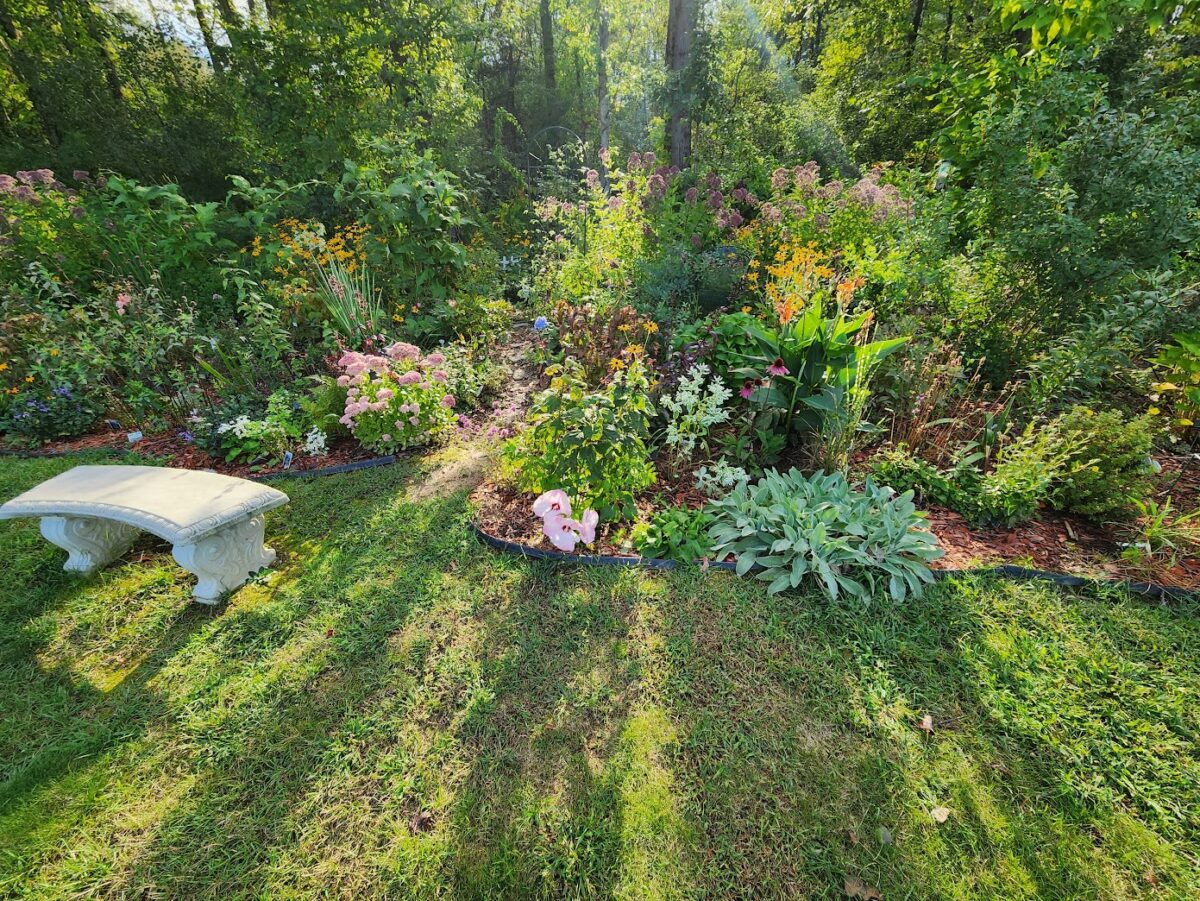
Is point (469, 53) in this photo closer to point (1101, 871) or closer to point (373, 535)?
point (373, 535)

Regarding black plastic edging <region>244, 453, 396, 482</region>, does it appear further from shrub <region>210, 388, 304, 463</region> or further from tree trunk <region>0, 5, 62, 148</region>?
tree trunk <region>0, 5, 62, 148</region>

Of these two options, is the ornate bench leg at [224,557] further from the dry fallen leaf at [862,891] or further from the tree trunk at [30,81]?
the tree trunk at [30,81]

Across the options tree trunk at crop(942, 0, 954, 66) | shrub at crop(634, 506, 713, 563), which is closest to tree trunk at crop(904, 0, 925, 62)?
tree trunk at crop(942, 0, 954, 66)

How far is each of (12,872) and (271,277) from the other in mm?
4786

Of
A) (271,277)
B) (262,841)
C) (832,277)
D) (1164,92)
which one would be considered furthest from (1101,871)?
(1164,92)

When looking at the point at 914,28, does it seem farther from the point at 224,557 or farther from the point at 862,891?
the point at 224,557

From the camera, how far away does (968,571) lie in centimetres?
241

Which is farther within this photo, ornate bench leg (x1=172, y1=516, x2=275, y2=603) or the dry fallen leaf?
ornate bench leg (x1=172, y1=516, x2=275, y2=603)

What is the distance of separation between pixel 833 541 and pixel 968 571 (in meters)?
0.76

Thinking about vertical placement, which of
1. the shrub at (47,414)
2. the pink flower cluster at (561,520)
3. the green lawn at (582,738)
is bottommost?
the green lawn at (582,738)

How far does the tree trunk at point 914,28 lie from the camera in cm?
1002

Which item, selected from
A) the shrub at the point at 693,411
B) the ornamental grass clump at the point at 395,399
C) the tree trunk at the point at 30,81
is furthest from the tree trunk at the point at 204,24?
the shrub at the point at 693,411

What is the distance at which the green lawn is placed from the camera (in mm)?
1491

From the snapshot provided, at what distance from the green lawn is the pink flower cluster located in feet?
0.67
